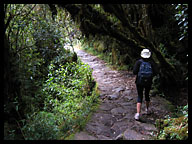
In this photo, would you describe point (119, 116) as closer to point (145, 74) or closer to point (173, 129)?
point (145, 74)

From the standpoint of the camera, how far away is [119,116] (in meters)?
5.51

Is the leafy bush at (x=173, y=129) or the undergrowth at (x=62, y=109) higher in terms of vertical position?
the undergrowth at (x=62, y=109)

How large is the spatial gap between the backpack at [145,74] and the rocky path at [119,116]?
3.67 ft

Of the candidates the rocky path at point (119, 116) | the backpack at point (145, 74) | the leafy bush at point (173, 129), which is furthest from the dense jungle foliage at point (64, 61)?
the backpack at point (145, 74)

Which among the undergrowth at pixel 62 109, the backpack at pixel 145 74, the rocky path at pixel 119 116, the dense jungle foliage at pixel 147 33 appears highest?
the dense jungle foliage at pixel 147 33

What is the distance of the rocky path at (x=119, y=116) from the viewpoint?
4.23m

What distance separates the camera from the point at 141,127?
15.3 feet

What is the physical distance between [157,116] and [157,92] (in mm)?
2224

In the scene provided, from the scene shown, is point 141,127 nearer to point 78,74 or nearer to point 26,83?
point 26,83

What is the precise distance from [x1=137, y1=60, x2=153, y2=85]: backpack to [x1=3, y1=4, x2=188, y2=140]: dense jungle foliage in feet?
3.71

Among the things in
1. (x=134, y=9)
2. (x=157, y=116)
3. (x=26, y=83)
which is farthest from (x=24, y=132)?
(x=134, y=9)

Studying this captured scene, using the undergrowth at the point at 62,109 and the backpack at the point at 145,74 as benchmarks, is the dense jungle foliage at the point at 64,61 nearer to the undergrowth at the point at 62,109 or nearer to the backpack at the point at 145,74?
the undergrowth at the point at 62,109

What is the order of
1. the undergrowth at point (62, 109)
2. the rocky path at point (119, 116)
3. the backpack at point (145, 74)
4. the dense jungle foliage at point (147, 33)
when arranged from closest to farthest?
the undergrowth at point (62, 109)
the rocky path at point (119, 116)
the backpack at point (145, 74)
the dense jungle foliage at point (147, 33)

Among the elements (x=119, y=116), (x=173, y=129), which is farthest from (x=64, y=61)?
(x=173, y=129)
